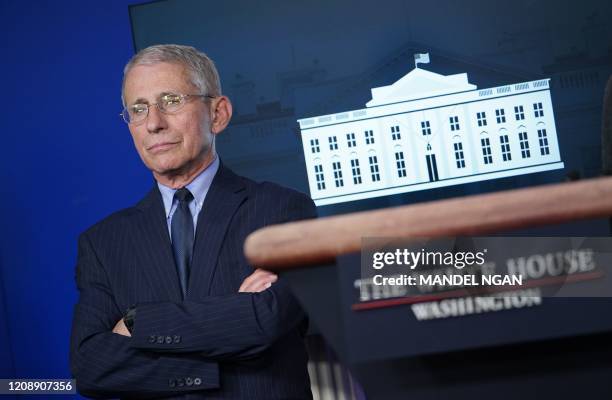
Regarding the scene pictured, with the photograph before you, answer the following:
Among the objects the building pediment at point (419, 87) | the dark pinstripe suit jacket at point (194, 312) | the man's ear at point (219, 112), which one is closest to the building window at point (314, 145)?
the building pediment at point (419, 87)

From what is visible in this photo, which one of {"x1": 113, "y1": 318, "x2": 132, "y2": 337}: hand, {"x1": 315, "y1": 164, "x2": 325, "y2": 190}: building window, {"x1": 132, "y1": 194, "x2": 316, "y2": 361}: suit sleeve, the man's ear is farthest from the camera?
{"x1": 315, "y1": 164, "x2": 325, "y2": 190}: building window

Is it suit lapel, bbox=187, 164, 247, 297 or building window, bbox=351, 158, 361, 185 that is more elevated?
building window, bbox=351, 158, 361, 185

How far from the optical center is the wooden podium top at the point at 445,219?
2.38 ft

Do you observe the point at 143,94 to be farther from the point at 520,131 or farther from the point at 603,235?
the point at 520,131

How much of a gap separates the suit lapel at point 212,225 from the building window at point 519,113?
1.75 m

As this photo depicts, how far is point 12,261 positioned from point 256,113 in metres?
1.43

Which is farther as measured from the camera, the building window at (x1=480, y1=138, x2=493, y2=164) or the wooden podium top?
the building window at (x1=480, y1=138, x2=493, y2=164)

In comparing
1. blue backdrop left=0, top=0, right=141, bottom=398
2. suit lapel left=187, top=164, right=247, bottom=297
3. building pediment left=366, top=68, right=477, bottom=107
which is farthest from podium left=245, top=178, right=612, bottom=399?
blue backdrop left=0, top=0, right=141, bottom=398

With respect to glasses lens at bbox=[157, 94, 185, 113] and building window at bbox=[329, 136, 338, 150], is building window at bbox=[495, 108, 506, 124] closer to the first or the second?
building window at bbox=[329, 136, 338, 150]

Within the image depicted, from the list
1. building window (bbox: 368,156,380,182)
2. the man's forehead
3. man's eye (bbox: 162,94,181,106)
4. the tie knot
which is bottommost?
the tie knot

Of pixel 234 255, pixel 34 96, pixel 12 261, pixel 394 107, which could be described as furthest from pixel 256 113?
pixel 234 255

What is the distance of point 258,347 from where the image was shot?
1.65 meters

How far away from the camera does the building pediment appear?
3.42 m

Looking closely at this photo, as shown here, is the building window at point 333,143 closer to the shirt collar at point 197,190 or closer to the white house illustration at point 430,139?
the white house illustration at point 430,139
